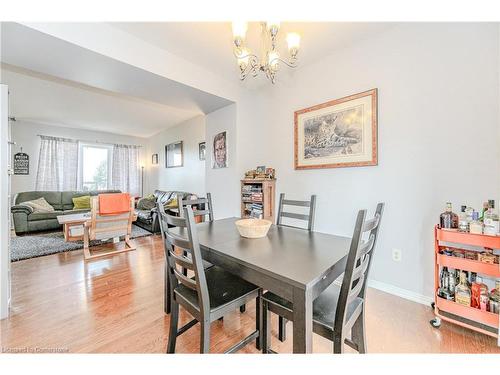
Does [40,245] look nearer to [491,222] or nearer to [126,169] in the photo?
[126,169]

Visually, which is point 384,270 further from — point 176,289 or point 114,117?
point 114,117

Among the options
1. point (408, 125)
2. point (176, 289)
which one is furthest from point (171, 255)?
point (408, 125)

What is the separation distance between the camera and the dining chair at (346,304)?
0.94 metres

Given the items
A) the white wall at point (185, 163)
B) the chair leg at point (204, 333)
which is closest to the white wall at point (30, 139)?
the white wall at point (185, 163)

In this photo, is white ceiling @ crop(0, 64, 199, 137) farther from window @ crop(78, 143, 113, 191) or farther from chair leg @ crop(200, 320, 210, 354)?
chair leg @ crop(200, 320, 210, 354)

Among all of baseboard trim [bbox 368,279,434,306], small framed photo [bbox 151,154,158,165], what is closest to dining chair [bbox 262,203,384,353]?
baseboard trim [bbox 368,279,434,306]

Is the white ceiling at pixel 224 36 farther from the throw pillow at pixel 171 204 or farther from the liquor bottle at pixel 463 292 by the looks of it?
the throw pillow at pixel 171 204

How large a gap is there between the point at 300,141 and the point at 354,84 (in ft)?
A: 2.56

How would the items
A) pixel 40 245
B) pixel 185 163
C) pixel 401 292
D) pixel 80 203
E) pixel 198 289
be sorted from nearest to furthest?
pixel 198 289 → pixel 401 292 → pixel 40 245 → pixel 80 203 → pixel 185 163

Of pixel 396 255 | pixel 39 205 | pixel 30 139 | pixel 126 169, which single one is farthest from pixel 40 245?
pixel 396 255

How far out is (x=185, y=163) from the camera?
5.20 metres

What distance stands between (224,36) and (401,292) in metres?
2.90

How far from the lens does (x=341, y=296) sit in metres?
0.97

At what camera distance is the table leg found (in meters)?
0.86
